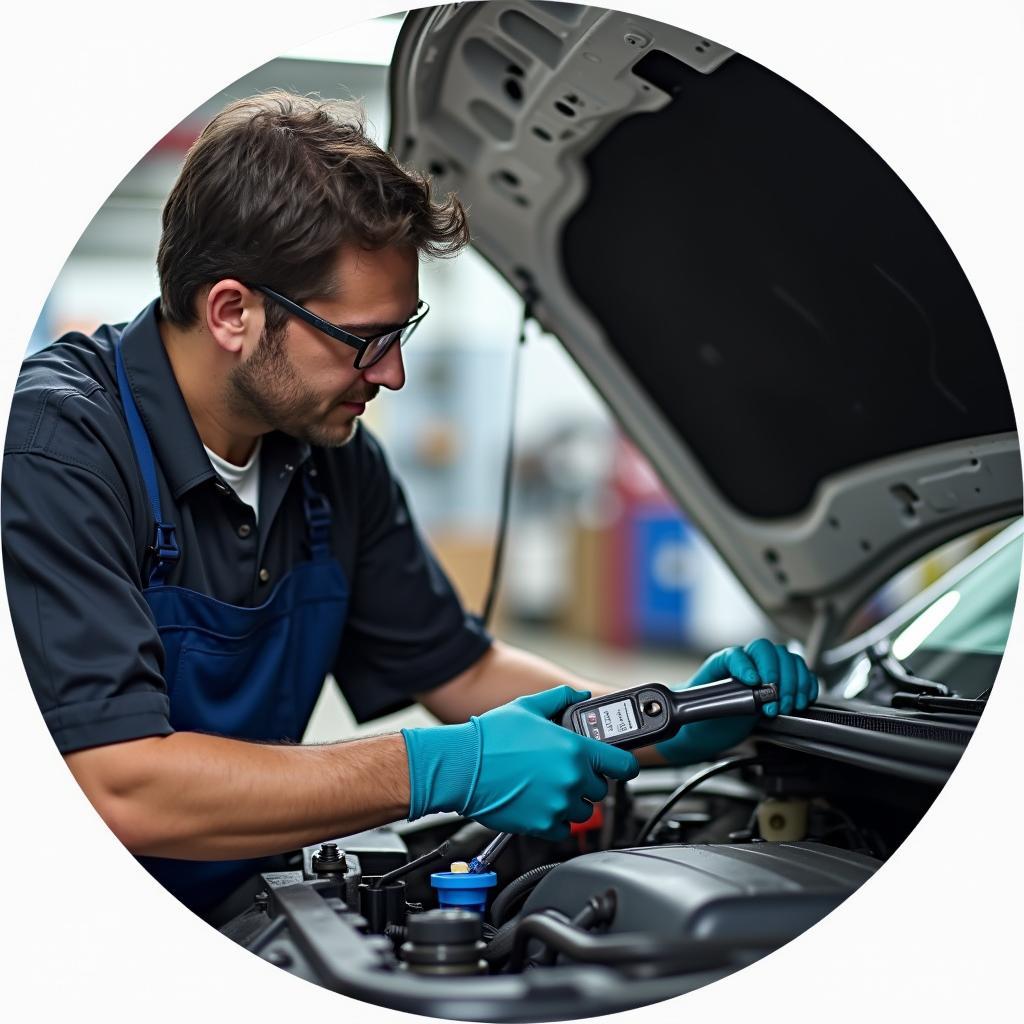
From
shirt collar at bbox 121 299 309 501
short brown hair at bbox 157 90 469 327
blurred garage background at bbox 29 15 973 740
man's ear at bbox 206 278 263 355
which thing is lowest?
blurred garage background at bbox 29 15 973 740

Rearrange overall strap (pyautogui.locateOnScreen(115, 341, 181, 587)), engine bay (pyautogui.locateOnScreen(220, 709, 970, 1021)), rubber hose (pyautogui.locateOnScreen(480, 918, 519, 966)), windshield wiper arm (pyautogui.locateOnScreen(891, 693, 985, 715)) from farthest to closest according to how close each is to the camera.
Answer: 1. overall strap (pyautogui.locateOnScreen(115, 341, 181, 587))
2. windshield wiper arm (pyautogui.locateOnScreen(891, 693, 985, 715))
3. rubber hose (pyautogui.locateOnScreen(480, 918, 519, 966))
4. engine bay (pyautogui.locateOnScreen(220, 709, 970, 1021))

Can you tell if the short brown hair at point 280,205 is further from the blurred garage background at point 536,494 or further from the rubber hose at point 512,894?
the blurred garage background at point 536,494

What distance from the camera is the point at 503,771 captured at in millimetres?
1251

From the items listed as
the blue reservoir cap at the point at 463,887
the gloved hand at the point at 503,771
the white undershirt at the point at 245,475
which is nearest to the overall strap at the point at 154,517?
the white undershirt at the point at 245,475

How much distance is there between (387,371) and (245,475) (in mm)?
271

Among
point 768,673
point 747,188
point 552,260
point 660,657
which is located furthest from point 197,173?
point 660,657

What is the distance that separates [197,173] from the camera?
1.43m

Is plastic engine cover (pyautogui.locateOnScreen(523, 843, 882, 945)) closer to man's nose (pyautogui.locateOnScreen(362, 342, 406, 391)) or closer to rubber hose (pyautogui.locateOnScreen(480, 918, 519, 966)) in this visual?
rubber hose (pyautogui.locateOnScreen(480, 918, 519, 966))

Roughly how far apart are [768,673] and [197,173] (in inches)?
38.9

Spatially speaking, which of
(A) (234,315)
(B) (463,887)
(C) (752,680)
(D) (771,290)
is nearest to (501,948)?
(B) (463,887)

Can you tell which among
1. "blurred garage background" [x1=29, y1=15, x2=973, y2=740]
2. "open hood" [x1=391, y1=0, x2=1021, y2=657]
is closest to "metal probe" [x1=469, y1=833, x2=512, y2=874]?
"open hood" [x1=391, y1=0, x2=1021, y2=657]

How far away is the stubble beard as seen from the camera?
1.41 metres

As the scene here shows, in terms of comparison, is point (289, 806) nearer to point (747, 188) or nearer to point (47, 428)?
point (47, 428)

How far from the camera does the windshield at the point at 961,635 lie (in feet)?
5.17
